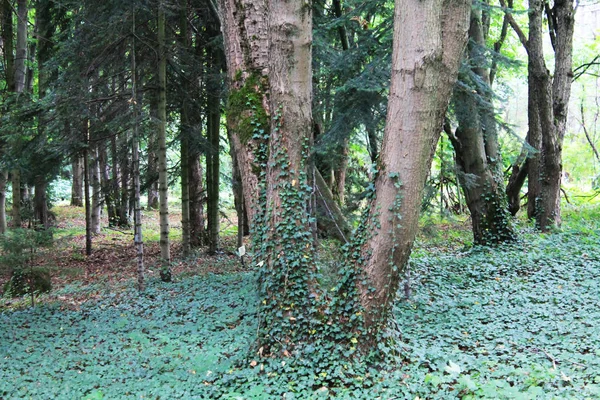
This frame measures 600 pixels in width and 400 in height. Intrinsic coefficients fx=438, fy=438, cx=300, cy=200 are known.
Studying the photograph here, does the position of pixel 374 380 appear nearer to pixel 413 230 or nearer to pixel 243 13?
pixel 413 230

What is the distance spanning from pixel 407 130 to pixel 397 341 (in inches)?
80.6

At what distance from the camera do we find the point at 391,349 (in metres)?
4.12

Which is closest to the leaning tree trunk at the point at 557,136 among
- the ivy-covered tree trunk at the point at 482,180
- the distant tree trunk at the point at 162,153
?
the ivy-covered tree trunk at the point at 482,180

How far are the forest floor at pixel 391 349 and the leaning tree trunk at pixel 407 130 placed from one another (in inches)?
31.9

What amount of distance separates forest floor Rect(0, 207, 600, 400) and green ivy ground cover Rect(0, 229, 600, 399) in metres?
0.02

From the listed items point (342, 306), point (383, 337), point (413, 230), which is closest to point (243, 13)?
point (413, 230)

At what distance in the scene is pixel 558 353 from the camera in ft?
13.6

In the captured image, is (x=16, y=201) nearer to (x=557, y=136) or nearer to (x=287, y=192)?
(x=287, y=192)

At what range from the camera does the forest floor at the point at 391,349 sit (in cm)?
372

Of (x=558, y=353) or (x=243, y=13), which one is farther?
(x=243, y=13)

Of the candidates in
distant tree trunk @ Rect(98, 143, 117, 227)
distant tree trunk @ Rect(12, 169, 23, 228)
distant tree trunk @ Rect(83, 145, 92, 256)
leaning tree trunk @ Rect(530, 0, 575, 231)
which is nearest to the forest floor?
leaning tree trunk @ Rect(530, 0, 575, 231)

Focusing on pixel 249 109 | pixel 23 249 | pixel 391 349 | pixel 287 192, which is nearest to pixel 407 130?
pixel 287 192

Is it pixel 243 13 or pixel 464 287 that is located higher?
pixel 243 13

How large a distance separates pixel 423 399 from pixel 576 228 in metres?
8.47
